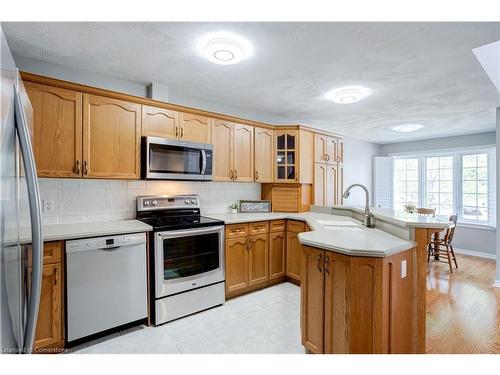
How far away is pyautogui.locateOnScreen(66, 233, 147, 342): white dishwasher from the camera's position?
196cm

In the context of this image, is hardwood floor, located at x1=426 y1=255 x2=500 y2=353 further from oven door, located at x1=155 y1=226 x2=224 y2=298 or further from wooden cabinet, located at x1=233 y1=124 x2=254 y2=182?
wooden cabinet, located at x1=233 y1=124 x2=254 y2=182

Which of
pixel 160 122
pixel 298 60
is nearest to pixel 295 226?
pixel 298 60

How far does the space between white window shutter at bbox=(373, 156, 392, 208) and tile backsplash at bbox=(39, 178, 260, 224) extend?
469 centimetres

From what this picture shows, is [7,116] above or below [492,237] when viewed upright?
above

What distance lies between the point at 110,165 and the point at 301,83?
2113 mm

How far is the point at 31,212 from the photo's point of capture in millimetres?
1035

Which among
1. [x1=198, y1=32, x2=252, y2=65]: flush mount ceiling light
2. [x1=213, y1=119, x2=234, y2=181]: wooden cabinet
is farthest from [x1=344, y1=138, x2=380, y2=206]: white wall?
[x1=198, y1=32, x2=252, y2=65]: flush mount ceiling light

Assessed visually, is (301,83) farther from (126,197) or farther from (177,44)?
(126,197)

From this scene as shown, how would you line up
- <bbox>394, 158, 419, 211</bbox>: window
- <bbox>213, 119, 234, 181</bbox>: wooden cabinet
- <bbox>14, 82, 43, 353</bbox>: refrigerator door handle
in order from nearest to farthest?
<bbox>14, 82, 43, 353</bbox>: refrigerator door handle, <bbox>213, 119, 234, 181</bbox>: wooden cabinet, <bbox>394, 158, 419, 211</bbox>: window

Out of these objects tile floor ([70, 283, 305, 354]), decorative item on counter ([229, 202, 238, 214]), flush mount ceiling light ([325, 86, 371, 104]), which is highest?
flush mount ceiling light ([325, 86, 371, 104])

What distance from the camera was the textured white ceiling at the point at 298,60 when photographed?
1.80 meters

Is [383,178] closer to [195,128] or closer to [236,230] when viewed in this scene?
[236,230]

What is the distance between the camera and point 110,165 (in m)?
2.42
